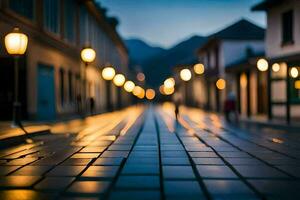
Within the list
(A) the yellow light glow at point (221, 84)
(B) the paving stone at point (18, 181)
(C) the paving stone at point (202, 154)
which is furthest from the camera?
(A) the yellow light glow at point (221, 84)

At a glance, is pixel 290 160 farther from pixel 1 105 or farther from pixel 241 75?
pixel 241 75

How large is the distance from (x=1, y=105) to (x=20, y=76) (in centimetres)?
164

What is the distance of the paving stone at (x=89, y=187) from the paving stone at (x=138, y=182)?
23 centimetres

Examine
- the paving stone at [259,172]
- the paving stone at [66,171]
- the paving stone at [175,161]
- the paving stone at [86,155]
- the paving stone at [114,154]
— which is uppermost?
the paving stone at [86,155]

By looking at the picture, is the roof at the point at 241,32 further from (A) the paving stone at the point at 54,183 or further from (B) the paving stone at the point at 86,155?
(A) the paving stone at the point at 54,183

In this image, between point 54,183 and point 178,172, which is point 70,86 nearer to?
point 178,172

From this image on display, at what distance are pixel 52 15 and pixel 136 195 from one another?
22145 millimetres

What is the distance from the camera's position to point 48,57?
85.5 ft

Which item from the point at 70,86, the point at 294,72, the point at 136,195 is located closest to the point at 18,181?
the point at 136,195

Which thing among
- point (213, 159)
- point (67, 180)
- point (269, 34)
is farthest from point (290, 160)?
point (269, 34)

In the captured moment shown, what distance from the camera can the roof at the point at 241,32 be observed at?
134 ft

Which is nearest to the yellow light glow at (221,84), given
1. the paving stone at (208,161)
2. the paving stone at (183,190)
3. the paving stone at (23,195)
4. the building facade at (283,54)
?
the building facade at (283,54)

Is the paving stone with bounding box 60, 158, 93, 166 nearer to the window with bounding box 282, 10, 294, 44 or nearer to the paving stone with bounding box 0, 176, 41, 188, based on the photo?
the paving stone with bounding box 0, 176, 41, 188

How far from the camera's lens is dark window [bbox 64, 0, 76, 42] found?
30297 mm
